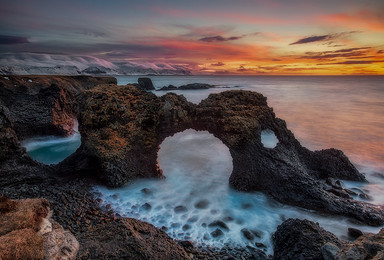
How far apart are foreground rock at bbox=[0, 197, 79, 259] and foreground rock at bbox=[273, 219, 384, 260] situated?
3.60 metres

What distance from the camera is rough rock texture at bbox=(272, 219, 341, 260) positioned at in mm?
4190

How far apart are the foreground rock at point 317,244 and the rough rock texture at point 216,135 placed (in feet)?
6.64

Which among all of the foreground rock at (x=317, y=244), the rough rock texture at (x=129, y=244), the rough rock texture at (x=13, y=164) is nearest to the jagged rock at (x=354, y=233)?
the foreground rock at (x=317, y=244)

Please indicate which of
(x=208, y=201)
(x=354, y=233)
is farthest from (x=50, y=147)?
(x=354, y=233)

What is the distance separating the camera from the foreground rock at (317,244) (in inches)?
127

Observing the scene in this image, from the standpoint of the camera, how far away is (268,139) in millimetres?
8016

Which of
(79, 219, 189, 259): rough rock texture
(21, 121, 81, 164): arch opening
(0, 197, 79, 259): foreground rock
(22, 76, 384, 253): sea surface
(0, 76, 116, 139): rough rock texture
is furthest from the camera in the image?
(0, 76, 116, 139): rough rock texture

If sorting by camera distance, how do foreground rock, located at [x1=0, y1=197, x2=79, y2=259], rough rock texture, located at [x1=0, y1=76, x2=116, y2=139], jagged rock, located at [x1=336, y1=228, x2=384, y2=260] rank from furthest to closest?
rough rock texture, located at [x1=0, y1=76, x2=116, y2=139]
jagged rock, located at [x1=336, y1=228, x2=384, y2=260]
foreground rock, located at [x1=0, y1=197, x2=79, y2=259]

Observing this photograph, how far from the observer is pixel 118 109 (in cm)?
789

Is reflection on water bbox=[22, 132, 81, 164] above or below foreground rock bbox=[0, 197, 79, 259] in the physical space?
below

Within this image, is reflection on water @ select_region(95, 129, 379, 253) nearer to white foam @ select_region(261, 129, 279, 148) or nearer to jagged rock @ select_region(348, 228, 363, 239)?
jagged rock @ select_region(348, 228, 363, 239)

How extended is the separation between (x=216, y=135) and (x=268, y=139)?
5.69 feet

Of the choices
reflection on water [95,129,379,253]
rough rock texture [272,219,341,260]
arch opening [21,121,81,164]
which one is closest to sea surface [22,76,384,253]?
reflection on water [95,129,379,253]

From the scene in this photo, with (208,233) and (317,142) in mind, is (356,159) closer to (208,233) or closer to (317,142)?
(317,142)
